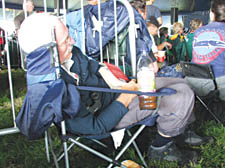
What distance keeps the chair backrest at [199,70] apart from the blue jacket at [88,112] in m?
1.18

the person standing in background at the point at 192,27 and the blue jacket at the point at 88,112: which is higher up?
the person standing in background at the point at 192,27

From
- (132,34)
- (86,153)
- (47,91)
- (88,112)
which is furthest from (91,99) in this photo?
(132,34)

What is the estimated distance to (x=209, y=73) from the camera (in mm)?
2668

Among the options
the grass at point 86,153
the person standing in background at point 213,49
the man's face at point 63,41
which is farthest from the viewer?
the person standing in background at point 213,49

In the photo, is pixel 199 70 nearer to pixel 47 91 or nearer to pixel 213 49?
pixel 213 49

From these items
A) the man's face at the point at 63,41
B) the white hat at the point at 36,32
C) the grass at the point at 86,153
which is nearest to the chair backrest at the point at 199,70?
the grass at the point at 86,153

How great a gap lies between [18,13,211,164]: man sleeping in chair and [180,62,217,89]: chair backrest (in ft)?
3.12

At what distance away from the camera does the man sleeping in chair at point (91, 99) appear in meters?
1.49

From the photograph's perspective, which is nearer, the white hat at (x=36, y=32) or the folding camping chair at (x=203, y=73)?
the white hat at (x=36, y=32)

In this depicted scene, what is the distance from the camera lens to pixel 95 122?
1.64 meters

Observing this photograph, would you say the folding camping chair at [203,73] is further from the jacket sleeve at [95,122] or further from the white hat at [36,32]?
the white hat at [36,32]

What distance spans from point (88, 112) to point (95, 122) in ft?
0.25

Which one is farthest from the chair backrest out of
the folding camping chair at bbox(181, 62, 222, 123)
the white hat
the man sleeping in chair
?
the white hat

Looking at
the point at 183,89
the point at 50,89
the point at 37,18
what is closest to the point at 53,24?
the point at 37,18
